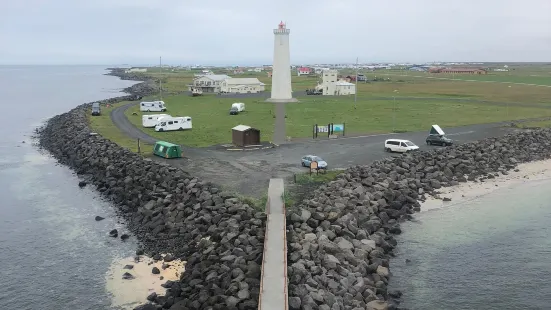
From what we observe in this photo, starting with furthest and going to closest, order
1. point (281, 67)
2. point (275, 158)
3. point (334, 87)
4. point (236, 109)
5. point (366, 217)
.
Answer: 1. point (334, 87)
2. point (236, 109)
3. point (275, 158)
4. point (366, 217)
5. point (281, 67)

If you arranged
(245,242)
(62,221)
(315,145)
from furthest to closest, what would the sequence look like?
Answer: (315,145) < (62,221) < (245,242)

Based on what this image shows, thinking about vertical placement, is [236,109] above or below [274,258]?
above

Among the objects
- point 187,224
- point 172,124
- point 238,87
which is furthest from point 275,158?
point 238,87

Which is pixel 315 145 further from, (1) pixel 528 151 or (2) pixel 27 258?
(2) pixel 27 258

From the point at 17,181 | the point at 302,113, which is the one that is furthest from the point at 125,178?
the point at 302,113

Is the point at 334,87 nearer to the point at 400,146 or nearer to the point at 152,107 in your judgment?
the point at 152,107
